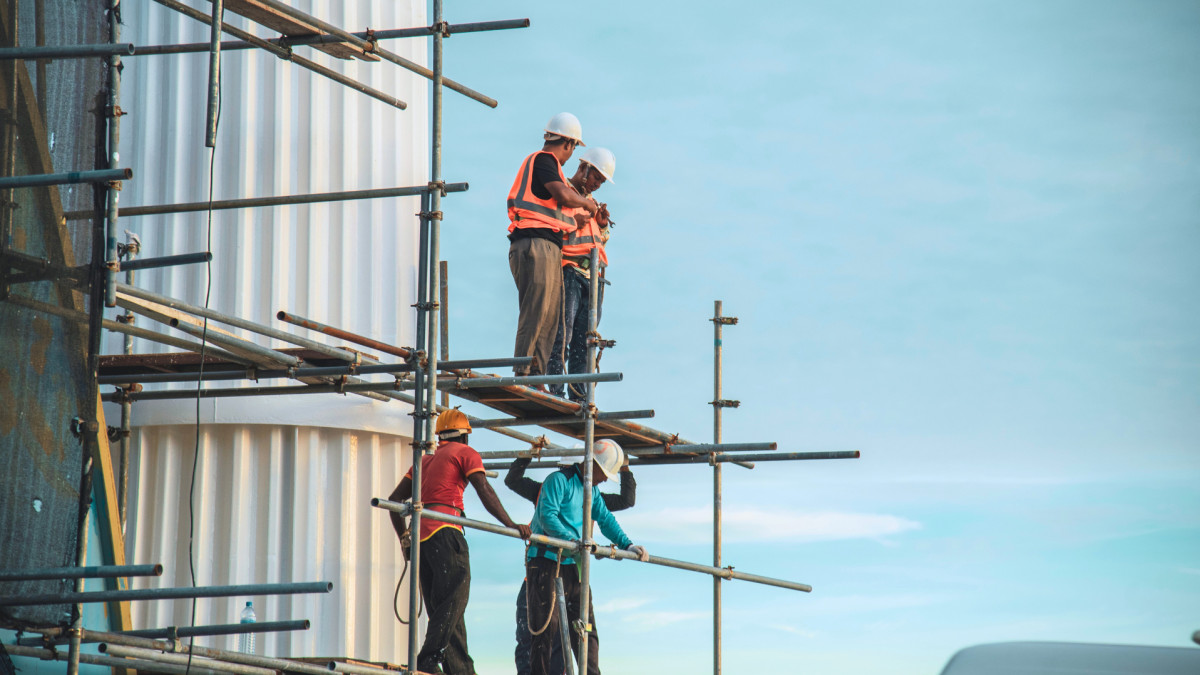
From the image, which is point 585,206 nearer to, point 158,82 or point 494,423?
point 494,423

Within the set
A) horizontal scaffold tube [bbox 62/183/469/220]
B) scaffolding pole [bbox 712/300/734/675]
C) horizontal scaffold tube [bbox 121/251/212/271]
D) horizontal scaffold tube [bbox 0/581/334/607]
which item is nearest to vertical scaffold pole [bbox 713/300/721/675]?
scaffolding pole [bbox 712/300/734/675]

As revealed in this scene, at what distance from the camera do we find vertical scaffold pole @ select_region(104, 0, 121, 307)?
25.3 ft

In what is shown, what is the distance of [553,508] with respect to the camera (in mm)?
11422

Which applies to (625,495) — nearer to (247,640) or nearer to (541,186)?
(541,186)

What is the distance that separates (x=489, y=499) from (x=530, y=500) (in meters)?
1.81

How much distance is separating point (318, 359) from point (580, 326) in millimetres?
2839

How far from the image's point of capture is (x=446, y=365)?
10.6 m

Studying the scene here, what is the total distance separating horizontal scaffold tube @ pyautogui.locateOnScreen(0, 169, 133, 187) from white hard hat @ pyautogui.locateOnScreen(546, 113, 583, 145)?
5579mm

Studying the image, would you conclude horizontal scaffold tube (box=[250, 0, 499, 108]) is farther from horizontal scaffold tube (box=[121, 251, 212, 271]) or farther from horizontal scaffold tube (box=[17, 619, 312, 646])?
horizontal scaffold tube (box=[17, 619, 312, 646])

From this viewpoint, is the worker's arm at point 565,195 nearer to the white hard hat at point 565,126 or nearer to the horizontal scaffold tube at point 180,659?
the white hard hat at point 565,126

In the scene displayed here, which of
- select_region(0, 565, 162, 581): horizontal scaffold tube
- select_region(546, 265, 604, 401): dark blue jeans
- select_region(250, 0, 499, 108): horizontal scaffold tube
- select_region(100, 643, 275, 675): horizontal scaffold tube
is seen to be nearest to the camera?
select_region(0, 565, 162, 581): horizontal scaffold tube

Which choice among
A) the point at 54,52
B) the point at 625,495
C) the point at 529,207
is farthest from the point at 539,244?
the point at 54,52

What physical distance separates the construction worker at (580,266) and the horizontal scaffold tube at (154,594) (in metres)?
5.30

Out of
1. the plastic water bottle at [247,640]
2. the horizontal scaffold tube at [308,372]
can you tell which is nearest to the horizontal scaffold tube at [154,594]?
the horizontal scaffold tube at [308,372]
